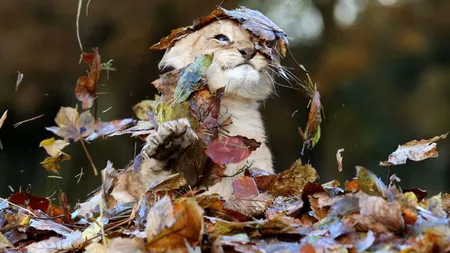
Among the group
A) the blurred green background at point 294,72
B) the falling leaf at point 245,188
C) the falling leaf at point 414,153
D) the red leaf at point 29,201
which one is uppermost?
the falling leaf at point 414,153

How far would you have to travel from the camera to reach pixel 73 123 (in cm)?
216

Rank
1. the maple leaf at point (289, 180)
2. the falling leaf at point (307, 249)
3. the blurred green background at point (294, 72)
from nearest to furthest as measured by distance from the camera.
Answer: the falling leaf at point (307, 249)
the maple leaf at point (289, 180)
the blurred green background at point (294, 72)

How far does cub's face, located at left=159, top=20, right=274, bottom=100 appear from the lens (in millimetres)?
2025

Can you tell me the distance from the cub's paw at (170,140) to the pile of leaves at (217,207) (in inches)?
2.0

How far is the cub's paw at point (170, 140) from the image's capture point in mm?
1521

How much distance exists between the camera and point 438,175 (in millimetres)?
5145

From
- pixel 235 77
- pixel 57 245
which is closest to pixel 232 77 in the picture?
pixel 235 77

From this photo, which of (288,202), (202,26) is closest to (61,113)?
(202,26)

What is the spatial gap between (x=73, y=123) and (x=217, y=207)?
0.86m

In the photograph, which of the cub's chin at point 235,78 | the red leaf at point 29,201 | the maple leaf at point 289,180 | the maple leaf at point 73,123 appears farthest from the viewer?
the maple leaf at point 73,123

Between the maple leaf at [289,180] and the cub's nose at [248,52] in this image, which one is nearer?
the maple leaf at [289,180]

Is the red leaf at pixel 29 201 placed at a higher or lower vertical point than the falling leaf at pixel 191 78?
lower

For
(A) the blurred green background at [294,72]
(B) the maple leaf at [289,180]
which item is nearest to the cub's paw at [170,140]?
(B) the maple leaf at [289,180]

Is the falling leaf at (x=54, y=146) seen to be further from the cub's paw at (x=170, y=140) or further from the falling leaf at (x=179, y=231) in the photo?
the falling leaf at (x=179, y=231)
